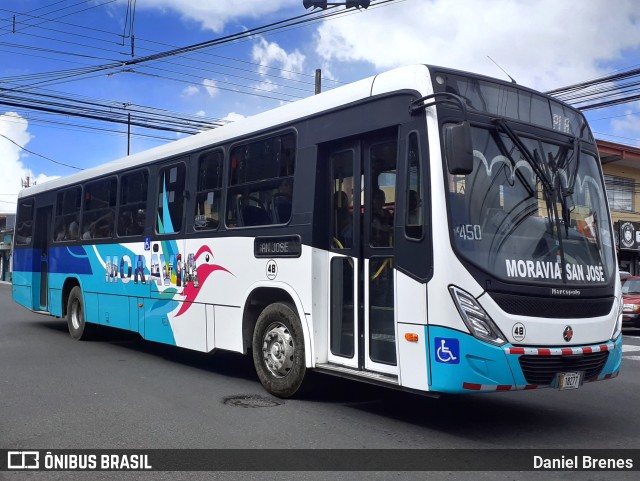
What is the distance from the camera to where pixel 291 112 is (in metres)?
8.16

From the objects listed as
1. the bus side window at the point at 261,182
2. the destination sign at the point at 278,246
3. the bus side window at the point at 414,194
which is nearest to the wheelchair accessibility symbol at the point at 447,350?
the bus side window at the point at 414,194

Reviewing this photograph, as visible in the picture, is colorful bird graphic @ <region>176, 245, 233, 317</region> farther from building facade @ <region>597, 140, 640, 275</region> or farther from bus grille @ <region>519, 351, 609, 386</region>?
building facade @ <region>597, 140, 640, 275</region>

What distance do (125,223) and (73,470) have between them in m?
6.71

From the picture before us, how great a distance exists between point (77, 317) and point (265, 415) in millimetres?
7588

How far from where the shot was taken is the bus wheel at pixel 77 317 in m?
13.2

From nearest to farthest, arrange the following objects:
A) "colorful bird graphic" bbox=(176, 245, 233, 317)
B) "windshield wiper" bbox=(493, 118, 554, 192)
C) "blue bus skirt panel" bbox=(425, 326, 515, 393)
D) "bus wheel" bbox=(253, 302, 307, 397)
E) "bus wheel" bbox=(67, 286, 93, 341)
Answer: "blue bus skirt panel" bbox=(425, 326, 515, 393)
"windshield wiper" bbox=(493, 118, 554, 192)
"bus wheel" bbox=(253, 302, 307, 397)
"colorful bird graphic" bbox=(176, 245, 233, 317)
"bus wheel" bbox=(67, 286, 93, 341)

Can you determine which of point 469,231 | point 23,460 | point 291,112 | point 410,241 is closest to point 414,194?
point 410,241

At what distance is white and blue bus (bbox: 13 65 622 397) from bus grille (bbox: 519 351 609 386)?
0.7 inches

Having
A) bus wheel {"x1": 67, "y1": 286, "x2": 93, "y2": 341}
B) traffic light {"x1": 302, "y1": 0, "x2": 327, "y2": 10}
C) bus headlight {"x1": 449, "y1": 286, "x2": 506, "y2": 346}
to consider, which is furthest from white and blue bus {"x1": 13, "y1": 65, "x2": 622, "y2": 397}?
bus wheel {"x1": 67, "y1": 286, "x2": 93, "y2": 341}

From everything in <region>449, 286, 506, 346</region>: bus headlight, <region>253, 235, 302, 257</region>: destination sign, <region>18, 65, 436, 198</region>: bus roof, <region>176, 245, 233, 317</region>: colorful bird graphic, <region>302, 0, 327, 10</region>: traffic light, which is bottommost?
<region>449, 286, 506, 346</region>: bus headlight

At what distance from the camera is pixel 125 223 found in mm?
11648

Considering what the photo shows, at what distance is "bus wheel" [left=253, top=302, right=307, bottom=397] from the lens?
760 cm

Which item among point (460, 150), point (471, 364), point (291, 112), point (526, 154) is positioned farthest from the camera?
point (291, 112)

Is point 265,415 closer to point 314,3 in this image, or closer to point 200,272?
point 200,272
